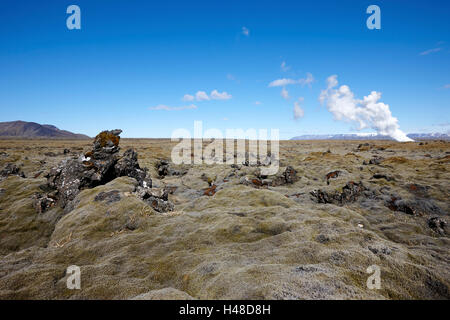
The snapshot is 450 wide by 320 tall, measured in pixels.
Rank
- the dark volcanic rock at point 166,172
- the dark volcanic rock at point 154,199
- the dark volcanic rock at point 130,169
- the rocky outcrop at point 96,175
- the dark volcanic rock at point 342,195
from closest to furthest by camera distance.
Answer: the dark volcanic rock at point 154,199 → the rocky outcrop at point 96,175 → the dark volcanic rock at point 342,195 → the dark volcanic rock at point 130,169 → the dark volcanic rock at point 166,172

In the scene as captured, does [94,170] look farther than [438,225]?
Yes

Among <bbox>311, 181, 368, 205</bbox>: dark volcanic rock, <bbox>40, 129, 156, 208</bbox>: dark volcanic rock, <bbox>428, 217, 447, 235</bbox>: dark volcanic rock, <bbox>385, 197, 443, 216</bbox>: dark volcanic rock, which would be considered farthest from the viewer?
<bbox>311, 181, 368, 205</bbox>: dark volcanic rock

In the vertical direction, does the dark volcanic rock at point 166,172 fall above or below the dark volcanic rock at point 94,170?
below

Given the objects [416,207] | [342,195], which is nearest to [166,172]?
[342,195]

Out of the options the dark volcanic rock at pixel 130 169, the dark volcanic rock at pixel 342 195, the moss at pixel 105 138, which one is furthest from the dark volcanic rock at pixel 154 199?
the dark volcanic rock at pixel 342 195

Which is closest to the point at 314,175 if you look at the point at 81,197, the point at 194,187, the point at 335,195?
the point at 335,195

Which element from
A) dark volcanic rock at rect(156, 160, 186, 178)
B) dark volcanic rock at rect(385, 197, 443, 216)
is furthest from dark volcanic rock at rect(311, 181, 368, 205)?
dark volcanic rock at rect(156, 160, 186, 178)

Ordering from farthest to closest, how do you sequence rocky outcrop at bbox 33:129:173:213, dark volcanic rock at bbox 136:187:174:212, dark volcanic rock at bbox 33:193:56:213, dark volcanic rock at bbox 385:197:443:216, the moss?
the moss < dark volcanic rock at bbox 385:197:443:216 < dark volcanic rock at bbox 33:193:56:213 < rocky outcrop at bbox 33:129:173:213 < dark volcanic rock at bbox 136:187:174:212

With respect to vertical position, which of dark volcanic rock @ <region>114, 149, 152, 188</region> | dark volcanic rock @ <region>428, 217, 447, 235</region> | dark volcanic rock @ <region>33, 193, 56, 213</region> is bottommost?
dark volcanic rock @ <region>428, 217, 447, 235</region>

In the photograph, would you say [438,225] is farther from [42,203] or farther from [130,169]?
[42,203]

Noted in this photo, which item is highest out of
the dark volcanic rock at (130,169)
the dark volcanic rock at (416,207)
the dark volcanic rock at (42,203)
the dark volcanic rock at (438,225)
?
the dark volcanic rock at (130,169)

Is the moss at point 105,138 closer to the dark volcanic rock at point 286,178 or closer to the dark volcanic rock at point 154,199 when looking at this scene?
the dark volcanic rock at point 154,199

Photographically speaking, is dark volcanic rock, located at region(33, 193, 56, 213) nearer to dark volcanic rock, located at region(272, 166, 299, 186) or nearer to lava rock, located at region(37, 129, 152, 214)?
lava rock, located at region(37, 129, 152, 214)
